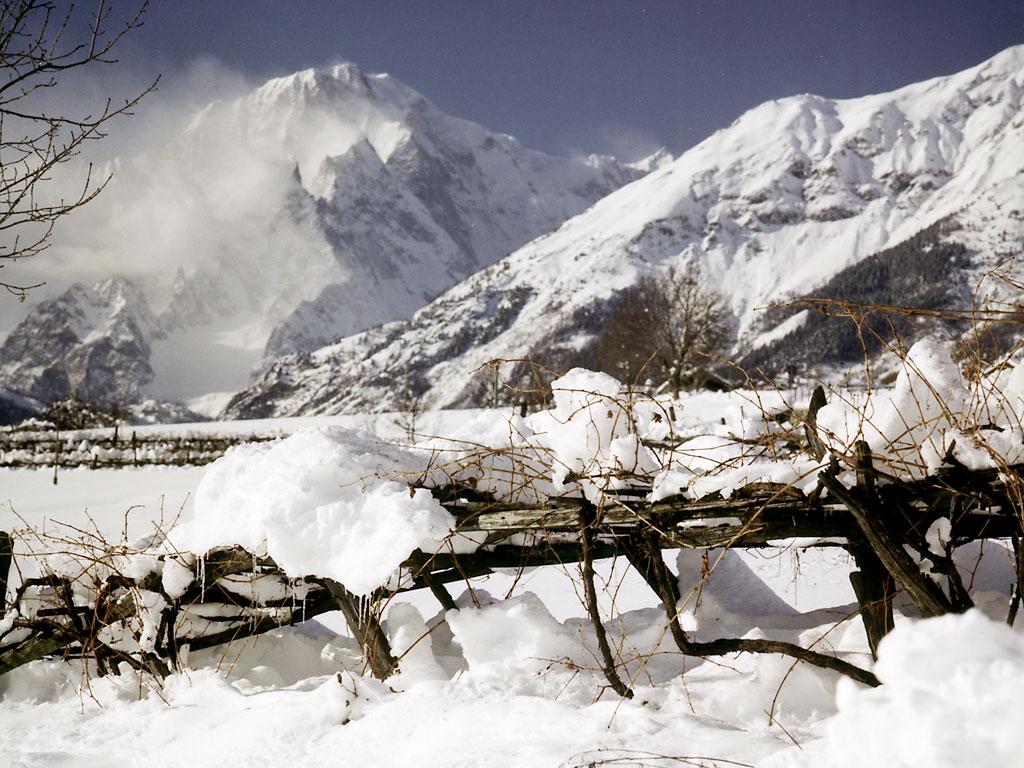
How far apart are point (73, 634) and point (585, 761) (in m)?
3.22

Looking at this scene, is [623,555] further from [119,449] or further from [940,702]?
[119,449]

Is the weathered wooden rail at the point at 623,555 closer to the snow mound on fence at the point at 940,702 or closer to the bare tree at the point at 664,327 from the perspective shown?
the snow mound on fence at the point at 940,702

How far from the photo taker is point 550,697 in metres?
2.69

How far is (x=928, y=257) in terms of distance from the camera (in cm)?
16688

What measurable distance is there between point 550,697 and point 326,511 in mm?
1280

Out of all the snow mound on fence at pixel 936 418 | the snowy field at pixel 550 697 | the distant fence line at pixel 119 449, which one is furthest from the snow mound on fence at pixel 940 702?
the distant fence line at pixel 119 449

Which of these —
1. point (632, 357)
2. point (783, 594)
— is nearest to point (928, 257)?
point (632, 357)

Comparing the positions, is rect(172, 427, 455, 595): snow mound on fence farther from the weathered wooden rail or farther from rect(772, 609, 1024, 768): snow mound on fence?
rect(772, 609, 1024, 768): snow mound on fence

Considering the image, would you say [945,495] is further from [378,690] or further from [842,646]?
[378,690]

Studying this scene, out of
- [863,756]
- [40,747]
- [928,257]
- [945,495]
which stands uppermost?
[928,257]

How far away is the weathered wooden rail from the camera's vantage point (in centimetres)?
221

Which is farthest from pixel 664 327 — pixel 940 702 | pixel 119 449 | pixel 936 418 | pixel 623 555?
pixel 940 702

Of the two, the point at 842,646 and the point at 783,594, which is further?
the point at 783,594

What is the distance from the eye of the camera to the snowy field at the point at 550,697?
120 centimetres
